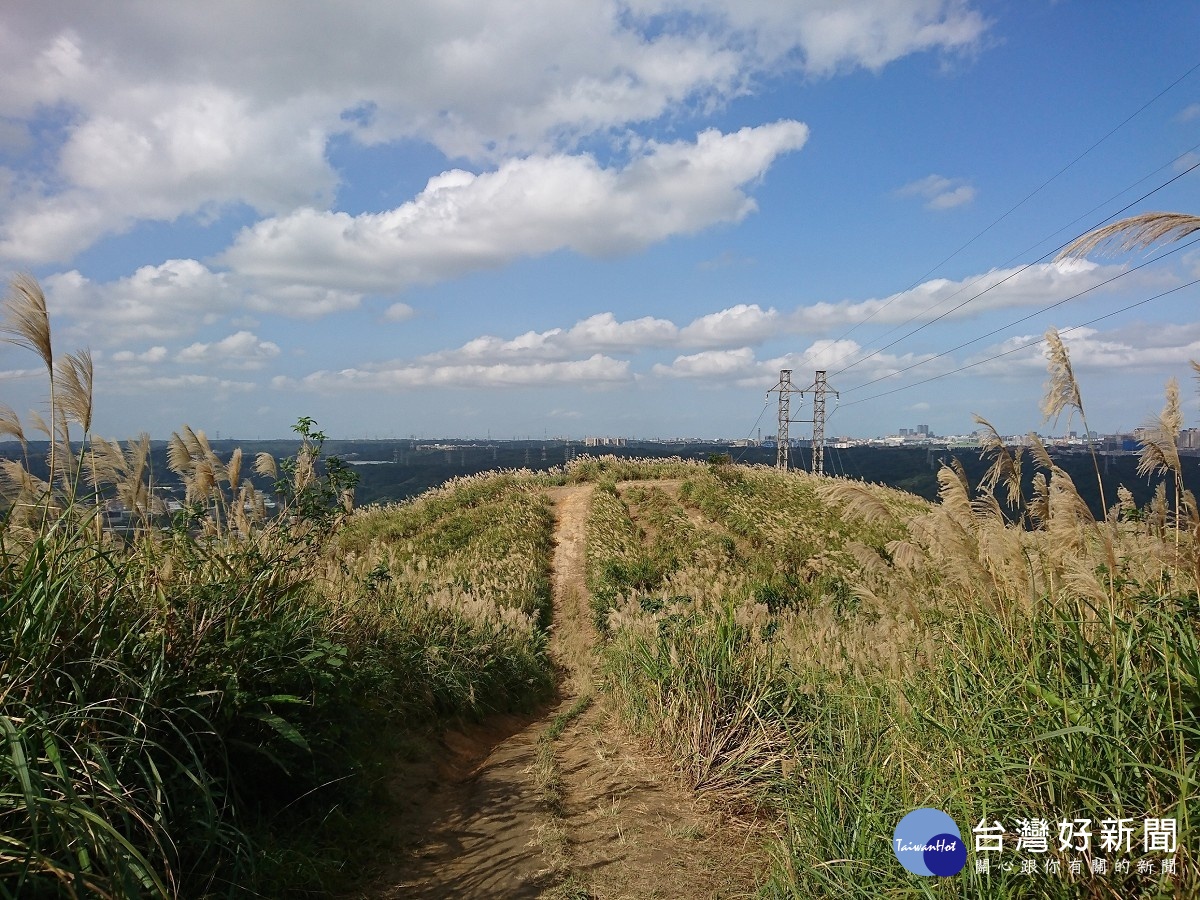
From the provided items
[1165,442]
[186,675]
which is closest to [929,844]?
[1165,442]

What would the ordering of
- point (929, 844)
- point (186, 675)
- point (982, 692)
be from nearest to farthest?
1. point (929, 844)
2. point (982, 692)
3. point (186, 675)

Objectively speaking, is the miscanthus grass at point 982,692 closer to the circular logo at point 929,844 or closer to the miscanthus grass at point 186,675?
the circular logo at point 929,844

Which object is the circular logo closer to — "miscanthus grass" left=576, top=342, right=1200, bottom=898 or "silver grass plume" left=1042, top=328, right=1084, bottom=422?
"miscanthus grass" left=576, top=342, right=1200, bottom=898

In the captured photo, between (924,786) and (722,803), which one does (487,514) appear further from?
(924,786)

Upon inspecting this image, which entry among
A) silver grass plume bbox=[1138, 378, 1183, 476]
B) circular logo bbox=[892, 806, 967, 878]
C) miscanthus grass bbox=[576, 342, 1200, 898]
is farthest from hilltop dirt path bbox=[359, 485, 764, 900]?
silver grass plume bbox=[1138, 378, 1183, 476]

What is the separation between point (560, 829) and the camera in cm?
483

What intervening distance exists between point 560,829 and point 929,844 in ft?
8.66

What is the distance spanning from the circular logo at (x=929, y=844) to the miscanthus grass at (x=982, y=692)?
0.05 m

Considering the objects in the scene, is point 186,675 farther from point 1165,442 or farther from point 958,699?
point 1165,442

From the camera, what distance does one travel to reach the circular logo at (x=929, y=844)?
2.79 m

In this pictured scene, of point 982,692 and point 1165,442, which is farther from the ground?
point 1165,442

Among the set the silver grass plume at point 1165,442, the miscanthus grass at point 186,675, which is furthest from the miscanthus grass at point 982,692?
the miscanthus grass at point 186,675

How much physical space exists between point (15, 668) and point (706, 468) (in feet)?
83.7

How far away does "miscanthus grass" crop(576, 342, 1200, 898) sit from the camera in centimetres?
270
